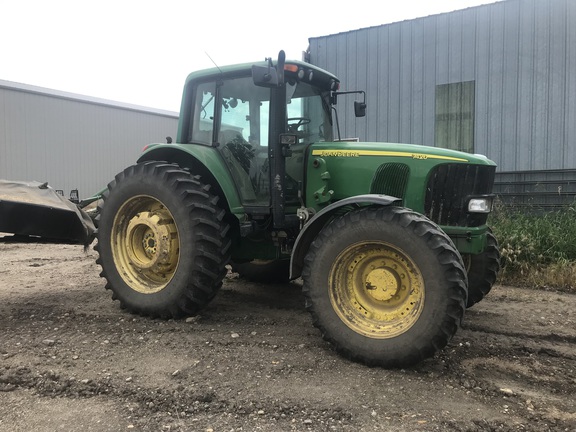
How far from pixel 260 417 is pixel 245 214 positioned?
2.07m

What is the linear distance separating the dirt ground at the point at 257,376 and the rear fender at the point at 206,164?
1.09m

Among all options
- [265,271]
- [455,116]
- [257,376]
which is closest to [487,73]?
[455,116]

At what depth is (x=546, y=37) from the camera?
294 inches

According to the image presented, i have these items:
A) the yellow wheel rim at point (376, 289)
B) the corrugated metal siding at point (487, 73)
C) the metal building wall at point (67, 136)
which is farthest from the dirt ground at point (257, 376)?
the metal building wall at point (67, 136)

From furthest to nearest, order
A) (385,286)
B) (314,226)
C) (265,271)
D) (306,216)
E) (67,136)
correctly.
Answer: (67,136), (265,271), (306,216), (314,226), (385,286)

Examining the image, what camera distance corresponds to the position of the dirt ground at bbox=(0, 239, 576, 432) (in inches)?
98.0

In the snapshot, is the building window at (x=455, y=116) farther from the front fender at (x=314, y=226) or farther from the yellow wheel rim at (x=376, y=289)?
the yellow wheel rim at (x=376, y=289)

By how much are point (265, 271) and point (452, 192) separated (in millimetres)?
2547

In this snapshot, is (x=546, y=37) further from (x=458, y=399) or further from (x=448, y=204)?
(x=458, y=399)

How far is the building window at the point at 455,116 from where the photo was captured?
26.9 feet

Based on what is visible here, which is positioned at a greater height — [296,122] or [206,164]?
[296,122]

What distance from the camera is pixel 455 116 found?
8312mm

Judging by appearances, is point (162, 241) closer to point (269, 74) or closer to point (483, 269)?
point (269, 74)

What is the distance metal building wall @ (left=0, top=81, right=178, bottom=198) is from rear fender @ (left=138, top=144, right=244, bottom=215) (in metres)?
10.8
